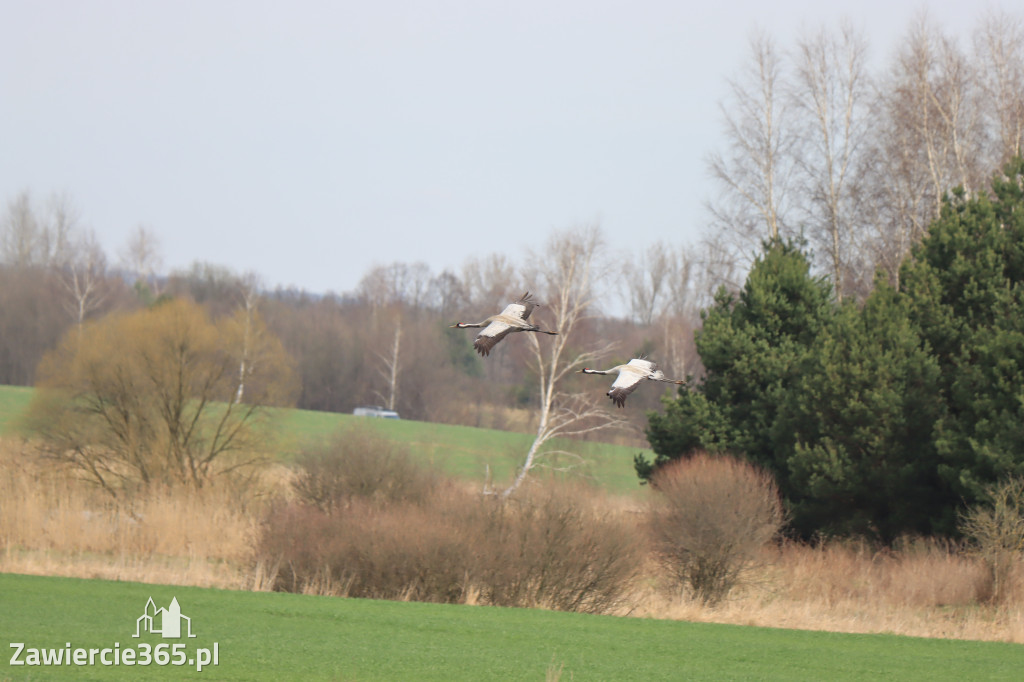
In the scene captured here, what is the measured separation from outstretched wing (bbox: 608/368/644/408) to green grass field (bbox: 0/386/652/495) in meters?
27.1

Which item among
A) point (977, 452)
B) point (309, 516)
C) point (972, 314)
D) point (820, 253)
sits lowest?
point (309, 516)

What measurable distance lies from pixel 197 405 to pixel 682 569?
1812cm

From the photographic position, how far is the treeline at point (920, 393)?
22.5 metres

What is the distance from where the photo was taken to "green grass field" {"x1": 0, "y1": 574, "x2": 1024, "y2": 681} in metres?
16.0

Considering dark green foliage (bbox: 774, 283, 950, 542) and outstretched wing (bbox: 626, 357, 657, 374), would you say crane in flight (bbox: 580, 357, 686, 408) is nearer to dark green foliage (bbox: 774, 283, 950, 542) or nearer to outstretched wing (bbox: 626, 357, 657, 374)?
outstretched wing (bbox: 626, 357, 657, 374)

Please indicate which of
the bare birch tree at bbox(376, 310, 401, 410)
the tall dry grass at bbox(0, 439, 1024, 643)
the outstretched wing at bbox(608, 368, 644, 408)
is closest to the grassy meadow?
the tall dry grass at bbox(0, 439, 1024, 643)

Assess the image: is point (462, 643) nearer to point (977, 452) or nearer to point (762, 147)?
point (977, 452)

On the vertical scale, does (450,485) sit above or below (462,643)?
above

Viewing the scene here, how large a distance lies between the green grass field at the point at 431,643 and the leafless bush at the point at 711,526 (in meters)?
2.24

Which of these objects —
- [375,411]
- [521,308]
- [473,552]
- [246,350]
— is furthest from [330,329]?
[521,308]

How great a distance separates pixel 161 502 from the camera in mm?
28719

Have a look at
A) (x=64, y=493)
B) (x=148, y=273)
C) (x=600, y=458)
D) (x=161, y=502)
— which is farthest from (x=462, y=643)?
(x=148, y=273)

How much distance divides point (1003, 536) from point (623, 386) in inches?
799

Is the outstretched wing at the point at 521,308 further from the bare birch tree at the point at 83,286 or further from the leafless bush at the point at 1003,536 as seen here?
the bare birch tree at the point at 83,286
